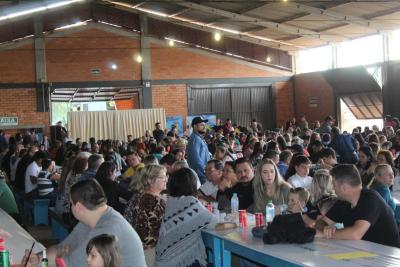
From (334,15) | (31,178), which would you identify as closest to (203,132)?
(31,178)

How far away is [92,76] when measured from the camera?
23.0 meters

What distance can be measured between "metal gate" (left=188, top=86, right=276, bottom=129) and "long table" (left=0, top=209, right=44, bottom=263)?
17.7 m

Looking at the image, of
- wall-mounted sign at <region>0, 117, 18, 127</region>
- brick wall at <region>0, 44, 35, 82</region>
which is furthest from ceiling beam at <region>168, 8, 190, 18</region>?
wall-mounted sign at <region>0, 117, 18, 127</region>

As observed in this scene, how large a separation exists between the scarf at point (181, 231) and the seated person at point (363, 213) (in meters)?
1.12

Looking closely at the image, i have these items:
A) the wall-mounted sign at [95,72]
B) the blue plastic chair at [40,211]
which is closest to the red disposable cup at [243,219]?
the blue plastic chair at [40,211]

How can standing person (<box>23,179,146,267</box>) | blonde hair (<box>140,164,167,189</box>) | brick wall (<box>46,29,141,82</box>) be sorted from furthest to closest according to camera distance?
brick wall (<box>46,29,141,82</box>) < blonde hair (<box>140,164,167,189</box>) < standing person (<box>23,179,146,267</box>)

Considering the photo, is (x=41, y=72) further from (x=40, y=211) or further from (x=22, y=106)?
(x=40, y=211)

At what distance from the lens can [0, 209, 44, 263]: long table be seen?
4.74 metres

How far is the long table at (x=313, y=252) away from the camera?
4027 millimetres

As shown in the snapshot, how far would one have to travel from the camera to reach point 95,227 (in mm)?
3725

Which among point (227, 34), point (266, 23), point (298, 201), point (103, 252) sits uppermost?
point (227, 34)

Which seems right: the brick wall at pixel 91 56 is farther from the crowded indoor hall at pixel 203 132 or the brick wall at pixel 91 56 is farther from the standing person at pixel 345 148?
the standing person at pixel 345 148

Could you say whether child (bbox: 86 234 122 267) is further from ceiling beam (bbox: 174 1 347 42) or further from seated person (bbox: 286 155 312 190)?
ceiling beam (bbox: 174 1 347 42)

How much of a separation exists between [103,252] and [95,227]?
17.7 inches
